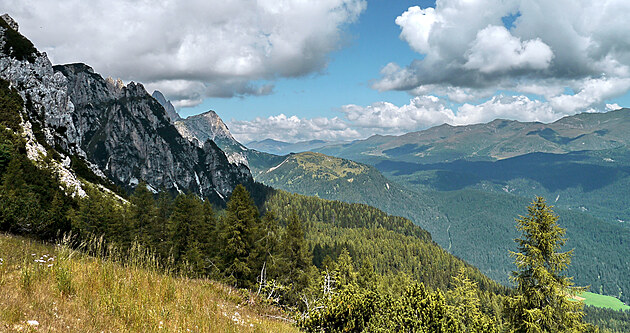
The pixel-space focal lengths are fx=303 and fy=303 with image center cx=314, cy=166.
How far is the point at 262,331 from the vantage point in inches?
385

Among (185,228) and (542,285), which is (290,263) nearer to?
(185,228)

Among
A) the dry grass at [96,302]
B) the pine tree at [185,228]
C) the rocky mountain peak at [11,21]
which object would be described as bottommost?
the pine tree at [185,228]

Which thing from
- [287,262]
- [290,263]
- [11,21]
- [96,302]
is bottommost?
[290,263]

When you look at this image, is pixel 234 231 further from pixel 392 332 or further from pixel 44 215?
pixel 392 332

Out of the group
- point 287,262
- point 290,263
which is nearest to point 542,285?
point 290,263

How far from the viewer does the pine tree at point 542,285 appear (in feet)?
66.1

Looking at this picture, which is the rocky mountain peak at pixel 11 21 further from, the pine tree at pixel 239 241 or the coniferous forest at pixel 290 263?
the pine tree at pixel 239 241

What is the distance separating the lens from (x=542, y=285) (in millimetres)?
20656

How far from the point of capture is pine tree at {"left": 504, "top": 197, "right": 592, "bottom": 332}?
793 inches

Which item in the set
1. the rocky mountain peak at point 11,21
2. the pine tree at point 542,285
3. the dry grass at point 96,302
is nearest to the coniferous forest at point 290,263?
the pine tree at point 542,285

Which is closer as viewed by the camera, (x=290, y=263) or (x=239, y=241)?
(x=239, y=241)

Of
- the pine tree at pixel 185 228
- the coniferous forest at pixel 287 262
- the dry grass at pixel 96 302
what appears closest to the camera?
the dry grass at pixel 96 302

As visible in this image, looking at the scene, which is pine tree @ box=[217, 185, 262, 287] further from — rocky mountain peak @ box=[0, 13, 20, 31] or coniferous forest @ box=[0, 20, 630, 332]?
rocky mountain peak @ box=[0, 13, 20, 31]

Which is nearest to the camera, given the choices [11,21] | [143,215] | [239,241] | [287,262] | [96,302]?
[96,302]
